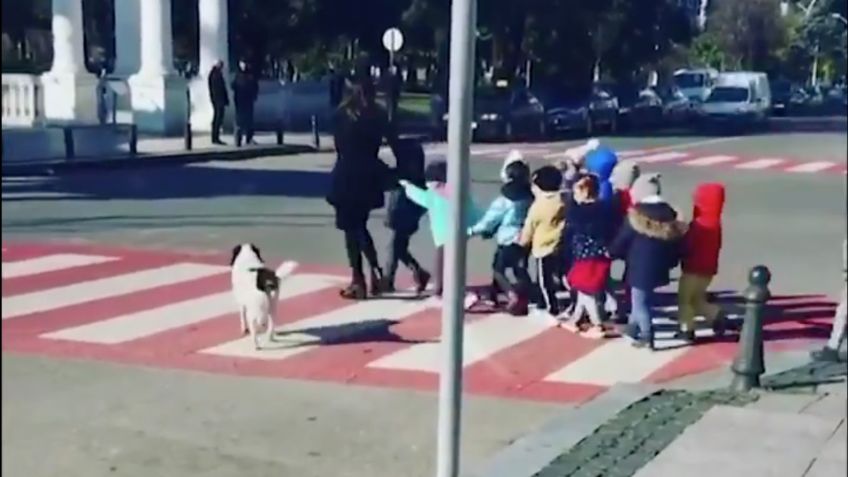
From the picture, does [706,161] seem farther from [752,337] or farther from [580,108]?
[752,337]

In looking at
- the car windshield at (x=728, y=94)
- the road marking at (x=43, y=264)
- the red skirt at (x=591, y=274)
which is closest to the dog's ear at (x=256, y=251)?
the road marking at (x=43, y=264)

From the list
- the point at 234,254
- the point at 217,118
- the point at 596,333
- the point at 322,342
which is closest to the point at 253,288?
the point at 234,254

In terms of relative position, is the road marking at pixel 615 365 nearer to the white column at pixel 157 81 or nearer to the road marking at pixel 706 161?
the road marking at pixel 706 161

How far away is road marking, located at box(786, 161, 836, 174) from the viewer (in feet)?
12.2

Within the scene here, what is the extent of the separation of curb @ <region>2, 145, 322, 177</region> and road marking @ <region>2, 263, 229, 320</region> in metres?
0.35

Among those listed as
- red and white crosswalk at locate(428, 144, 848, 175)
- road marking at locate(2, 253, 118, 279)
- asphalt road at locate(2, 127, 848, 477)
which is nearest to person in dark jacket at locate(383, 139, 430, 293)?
asphalt road at locate(2, 127, 848, 477)

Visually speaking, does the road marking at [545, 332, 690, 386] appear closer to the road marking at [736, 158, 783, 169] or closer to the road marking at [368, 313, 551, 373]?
the road marking at [368, 313, 551, 373]

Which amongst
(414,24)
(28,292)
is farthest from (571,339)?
(28,292)

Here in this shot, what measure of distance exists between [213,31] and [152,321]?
124 inches

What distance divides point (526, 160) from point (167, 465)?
2.04 metres

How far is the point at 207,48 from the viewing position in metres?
4.37

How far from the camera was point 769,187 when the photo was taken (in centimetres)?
503

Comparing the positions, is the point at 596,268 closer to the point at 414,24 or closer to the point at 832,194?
the point at 414,24

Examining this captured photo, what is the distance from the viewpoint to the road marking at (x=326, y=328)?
7141 mm
